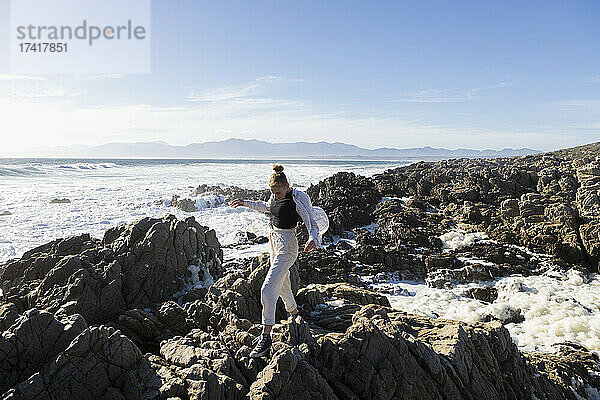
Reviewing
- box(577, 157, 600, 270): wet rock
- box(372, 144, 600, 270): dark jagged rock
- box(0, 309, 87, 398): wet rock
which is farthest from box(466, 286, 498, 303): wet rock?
box(0, 309, 87, 398): wet rock

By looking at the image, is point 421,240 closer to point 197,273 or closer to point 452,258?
point 452,258

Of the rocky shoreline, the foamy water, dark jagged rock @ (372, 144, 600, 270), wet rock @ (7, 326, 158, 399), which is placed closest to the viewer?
wet rock @ (7, 326, 158, 399)

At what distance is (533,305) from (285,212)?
12.6 meters

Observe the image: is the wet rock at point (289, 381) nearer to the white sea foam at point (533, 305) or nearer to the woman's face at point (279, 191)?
the woman's face at point (279, 191)

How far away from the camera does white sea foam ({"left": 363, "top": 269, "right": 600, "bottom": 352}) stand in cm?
1202

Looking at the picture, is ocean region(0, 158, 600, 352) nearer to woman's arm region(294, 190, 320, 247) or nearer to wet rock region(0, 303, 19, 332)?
woman's arm region(294, 190, 320, 247)

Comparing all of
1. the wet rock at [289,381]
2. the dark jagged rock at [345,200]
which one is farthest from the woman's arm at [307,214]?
the dark jagged rock at [345,200]

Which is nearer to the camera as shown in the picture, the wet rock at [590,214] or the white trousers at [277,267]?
the white trousers at [277,267]

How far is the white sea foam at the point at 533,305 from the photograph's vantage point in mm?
12016

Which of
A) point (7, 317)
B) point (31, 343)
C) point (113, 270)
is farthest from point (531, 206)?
point (7, 317)

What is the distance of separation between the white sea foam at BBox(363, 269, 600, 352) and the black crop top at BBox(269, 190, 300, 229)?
9.15m

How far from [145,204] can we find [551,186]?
35678mm

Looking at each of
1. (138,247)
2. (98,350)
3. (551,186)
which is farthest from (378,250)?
(551,186)

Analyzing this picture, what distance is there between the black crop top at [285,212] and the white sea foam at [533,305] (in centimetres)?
915
